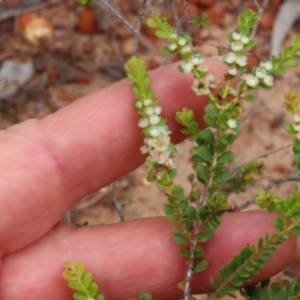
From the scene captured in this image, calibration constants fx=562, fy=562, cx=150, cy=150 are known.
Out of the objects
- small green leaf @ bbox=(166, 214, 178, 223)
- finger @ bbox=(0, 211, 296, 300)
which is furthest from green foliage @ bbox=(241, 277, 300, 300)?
small green leaf @ bbox=(166, 214, 178, 223)

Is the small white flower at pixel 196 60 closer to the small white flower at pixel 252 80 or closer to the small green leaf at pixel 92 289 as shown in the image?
the small white flower at pixel 252 80

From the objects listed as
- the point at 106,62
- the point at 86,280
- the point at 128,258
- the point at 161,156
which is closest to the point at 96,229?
the point at 128,258

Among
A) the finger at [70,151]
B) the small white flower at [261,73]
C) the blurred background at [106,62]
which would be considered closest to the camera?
the small white flower at [261,73]

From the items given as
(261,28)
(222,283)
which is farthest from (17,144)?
(261,28)

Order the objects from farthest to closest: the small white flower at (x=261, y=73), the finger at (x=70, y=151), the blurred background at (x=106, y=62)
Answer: the blurred background at (x=106, y=62) < the finger at (x=70, y=151) < the small white flower at (x=261, y=73)

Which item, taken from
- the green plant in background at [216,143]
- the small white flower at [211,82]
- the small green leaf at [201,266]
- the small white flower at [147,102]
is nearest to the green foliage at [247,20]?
the green plant in background at [216,143]

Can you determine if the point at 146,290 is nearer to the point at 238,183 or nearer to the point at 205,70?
the point at 238,183

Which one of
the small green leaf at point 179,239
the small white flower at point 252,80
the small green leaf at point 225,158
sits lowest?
the small green leaf at point 179,239

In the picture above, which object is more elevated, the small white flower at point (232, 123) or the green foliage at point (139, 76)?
the green foliage at point (139, 76)
